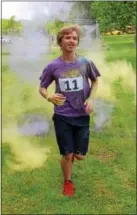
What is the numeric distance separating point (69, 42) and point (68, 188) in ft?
2.81

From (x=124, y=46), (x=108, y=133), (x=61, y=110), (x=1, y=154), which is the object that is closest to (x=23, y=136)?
(x=1, y=154)

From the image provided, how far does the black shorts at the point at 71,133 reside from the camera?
242 centimetres

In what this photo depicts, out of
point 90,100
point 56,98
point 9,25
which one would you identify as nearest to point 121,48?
point 9,25

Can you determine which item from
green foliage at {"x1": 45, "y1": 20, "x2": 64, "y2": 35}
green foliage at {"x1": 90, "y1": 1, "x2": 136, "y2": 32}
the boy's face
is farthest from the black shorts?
green foliage at {"x1": 90, "y1": 1, "x2": 136, "y2": 32}

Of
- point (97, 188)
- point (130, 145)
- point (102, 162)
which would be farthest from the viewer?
point (130, 145)

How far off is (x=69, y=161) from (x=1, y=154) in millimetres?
638

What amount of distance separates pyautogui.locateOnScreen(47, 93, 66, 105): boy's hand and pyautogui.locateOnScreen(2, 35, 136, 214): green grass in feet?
1.91

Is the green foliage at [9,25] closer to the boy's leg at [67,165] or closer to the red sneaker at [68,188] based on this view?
the boy's leg at [67,165]

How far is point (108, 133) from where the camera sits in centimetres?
324

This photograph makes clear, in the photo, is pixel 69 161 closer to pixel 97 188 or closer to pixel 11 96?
pixel 97 188

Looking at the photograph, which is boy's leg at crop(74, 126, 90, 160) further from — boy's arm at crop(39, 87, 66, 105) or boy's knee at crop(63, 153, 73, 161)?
boy's arm at crop(39, 87, 66, 105)

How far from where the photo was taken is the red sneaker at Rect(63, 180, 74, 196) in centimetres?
255

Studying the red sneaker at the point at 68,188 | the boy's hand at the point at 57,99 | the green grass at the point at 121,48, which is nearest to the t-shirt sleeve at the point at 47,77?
the boy's hand at the point at 57,99

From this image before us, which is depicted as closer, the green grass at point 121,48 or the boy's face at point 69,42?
the boy's face at point 69,42
